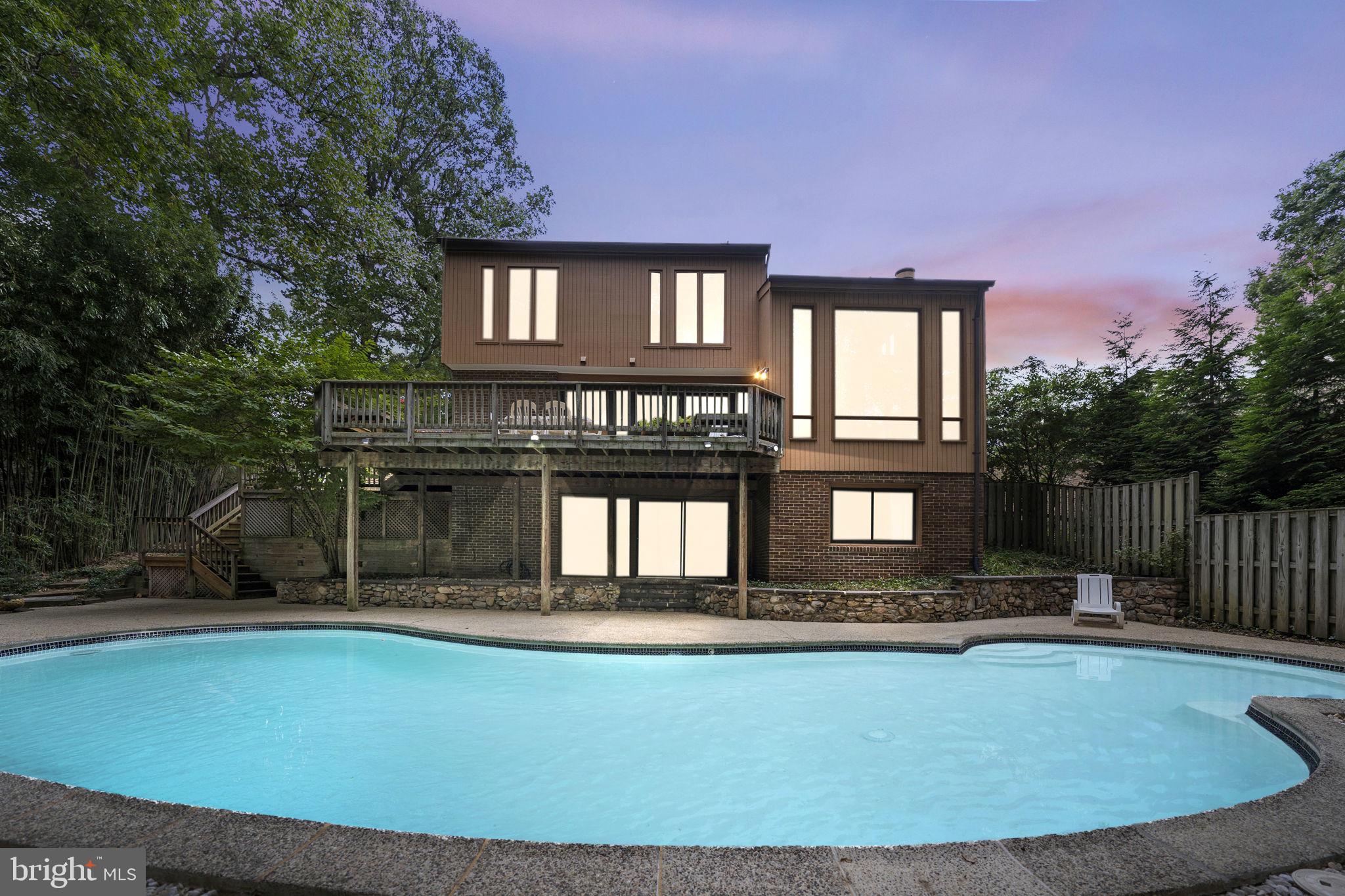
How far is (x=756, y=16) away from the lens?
14.8 feet

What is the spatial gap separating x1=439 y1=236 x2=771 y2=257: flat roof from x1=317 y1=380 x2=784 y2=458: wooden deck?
13.2 feet

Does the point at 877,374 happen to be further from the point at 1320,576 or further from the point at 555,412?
the point at 1320,576

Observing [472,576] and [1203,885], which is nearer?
[1203,885]

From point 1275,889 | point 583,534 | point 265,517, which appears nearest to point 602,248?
point 583,534

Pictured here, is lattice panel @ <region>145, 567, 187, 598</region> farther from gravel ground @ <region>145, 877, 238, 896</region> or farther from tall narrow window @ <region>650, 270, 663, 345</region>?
gravel ground @ <region>145, 877, 238, 896</region>

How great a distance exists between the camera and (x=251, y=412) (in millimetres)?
10875

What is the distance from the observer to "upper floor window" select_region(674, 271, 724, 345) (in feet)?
41.9

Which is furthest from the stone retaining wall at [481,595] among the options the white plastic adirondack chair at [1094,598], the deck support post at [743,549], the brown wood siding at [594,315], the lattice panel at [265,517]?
the white plastic adirondack chair at [1094,598]

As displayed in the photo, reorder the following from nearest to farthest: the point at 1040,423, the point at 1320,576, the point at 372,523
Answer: the point at 1320,576, the point at 372,523, the point at 1040,423

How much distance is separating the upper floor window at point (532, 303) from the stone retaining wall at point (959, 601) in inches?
270

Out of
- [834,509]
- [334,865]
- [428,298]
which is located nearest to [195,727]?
[334,865]

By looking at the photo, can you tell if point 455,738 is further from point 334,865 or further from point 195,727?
point 334,865

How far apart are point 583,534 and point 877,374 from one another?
287 inches

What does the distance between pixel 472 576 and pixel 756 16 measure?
11896 mm
